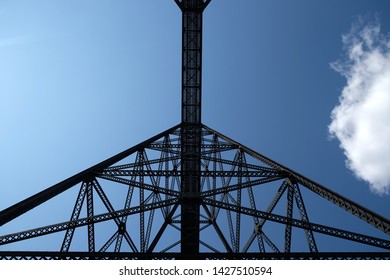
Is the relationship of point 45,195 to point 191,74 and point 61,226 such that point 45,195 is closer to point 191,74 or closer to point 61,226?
point 61,226

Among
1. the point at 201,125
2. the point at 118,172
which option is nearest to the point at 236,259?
the point at 118,172

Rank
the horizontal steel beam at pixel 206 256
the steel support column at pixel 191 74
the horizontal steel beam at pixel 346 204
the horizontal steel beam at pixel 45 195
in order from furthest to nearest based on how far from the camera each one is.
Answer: the steel support column at pixel 191 74 → the horizontal steel beam at pixel 45 195 → the horizontal steel beam at pixel 346 204 → the horizontal steel beam at pixel 206 256

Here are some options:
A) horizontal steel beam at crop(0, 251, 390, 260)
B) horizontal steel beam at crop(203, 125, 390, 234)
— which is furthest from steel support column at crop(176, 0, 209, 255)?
horizontal steel beam at crop(0, 251, 390, 260)

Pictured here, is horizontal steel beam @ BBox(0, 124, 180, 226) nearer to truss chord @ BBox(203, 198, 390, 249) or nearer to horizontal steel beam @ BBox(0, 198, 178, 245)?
horizontal steel beam @ BBox(0, 198, 178, 245)

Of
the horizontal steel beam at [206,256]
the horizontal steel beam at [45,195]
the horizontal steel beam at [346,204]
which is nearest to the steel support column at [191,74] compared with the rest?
the horizontal steel beam at [45,195]

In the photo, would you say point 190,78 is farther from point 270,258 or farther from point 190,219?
point 270,258

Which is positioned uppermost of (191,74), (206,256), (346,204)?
(191,74)

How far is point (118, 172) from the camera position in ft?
31.2

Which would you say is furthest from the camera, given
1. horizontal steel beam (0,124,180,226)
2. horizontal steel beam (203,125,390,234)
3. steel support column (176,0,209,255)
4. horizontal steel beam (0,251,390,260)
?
steel support column (176,0,209,255)

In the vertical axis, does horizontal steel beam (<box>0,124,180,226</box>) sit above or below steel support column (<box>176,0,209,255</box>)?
below

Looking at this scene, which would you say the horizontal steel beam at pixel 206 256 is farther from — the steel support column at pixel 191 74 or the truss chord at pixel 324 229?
the steel support column at pixel 191 74

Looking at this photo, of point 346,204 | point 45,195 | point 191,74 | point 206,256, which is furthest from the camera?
point 191,74

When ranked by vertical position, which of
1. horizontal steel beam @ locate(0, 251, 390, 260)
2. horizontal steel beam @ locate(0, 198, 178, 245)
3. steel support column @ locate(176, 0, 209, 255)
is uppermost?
steel support column @ locate(176, 0, 209, 255)

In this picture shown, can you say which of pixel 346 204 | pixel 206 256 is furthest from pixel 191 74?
pixel 206 256
